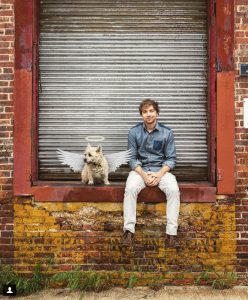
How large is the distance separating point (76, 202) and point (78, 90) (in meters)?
1.49

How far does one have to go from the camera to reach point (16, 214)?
6.61 m

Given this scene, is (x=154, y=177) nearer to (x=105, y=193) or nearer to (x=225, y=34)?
(x=105, y=193)

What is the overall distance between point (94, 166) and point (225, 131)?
1.70 metres

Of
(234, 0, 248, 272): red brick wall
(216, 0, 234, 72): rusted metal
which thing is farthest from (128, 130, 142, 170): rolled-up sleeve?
(216, 0, 234, 72): rusted metal

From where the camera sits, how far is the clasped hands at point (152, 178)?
6285 mm

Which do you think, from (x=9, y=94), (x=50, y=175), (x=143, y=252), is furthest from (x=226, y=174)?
(x=9, y=94)

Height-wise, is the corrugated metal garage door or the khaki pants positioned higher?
the corrugated metal garage door

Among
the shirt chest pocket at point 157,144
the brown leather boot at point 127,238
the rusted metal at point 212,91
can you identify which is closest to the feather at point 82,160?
the shirt chest pocket at point 157,144

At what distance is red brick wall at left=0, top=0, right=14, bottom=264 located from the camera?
6625mm

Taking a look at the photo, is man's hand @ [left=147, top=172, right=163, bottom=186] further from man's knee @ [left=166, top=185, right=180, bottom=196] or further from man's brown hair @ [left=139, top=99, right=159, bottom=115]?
man's brown hair @ [left=139, top=99, right=159, bottom=115]

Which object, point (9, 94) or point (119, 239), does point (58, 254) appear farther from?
point (9, 94)

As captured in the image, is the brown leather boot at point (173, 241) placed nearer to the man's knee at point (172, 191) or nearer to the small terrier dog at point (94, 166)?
the man's knee at point (172, 191)

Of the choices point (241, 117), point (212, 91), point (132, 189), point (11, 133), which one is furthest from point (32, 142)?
point (241, 117)

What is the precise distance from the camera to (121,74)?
22.7ft
